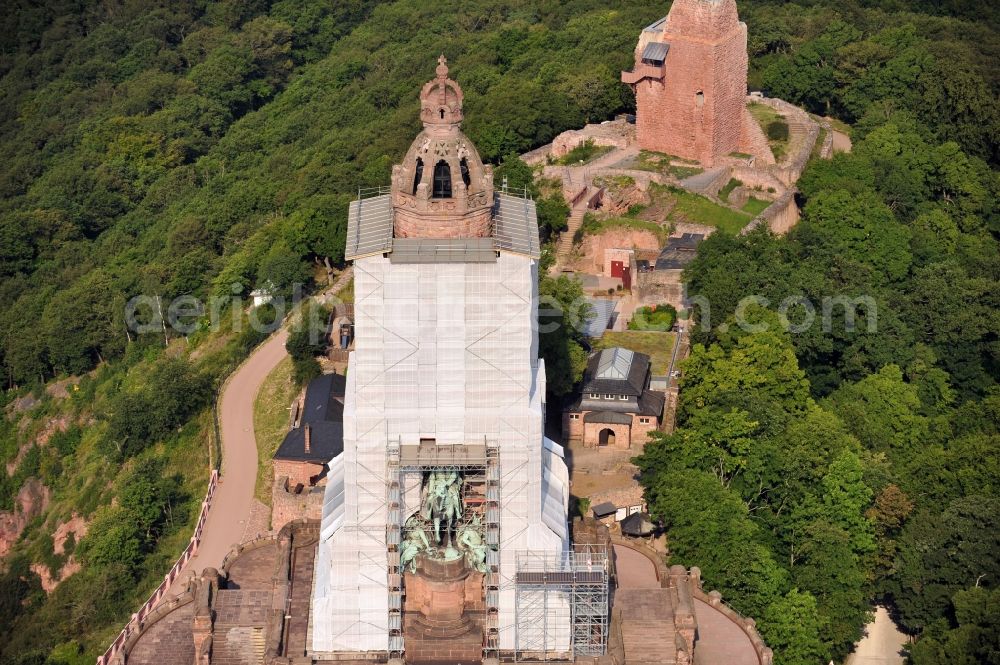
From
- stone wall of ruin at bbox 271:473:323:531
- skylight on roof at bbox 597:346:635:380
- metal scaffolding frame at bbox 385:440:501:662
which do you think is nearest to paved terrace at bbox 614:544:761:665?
metal scaffolding frame at bbox 385:440:501:662

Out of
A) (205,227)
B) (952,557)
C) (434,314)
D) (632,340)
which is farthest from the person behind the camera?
(205,227)

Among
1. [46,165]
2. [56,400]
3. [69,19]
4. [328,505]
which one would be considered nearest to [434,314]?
[328,505]

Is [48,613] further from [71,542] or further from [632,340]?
[632,340]

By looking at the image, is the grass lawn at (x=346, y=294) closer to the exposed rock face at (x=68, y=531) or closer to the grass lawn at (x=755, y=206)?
the exposed rock face at (x=68, y=531)

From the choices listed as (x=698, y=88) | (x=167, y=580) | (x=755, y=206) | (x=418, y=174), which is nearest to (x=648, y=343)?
(x=755, y=206)

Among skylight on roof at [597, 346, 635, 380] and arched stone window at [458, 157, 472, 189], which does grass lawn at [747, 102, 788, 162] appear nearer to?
skylight on roof at [597, 346, 635, 380]
